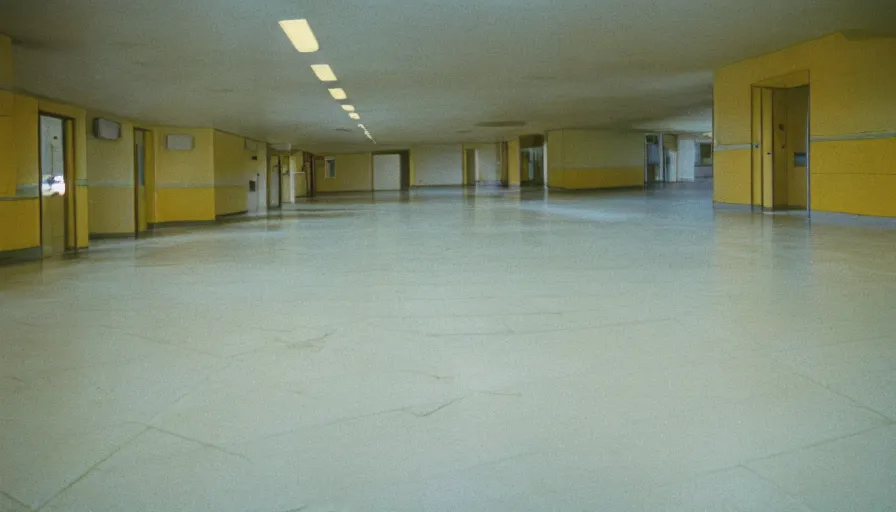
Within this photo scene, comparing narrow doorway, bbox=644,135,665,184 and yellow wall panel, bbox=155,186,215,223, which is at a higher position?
narrow doorway, bbox=644,135,665,184

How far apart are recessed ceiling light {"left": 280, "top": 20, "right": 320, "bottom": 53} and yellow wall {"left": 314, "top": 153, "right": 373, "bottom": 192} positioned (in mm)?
35787

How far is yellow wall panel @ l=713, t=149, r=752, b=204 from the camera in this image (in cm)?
1516

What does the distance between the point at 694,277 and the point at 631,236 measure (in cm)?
429

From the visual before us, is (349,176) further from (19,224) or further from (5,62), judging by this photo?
(5,62)

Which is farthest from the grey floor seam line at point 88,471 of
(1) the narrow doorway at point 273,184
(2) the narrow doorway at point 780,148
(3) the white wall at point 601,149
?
(3) the white wall at point 601,149

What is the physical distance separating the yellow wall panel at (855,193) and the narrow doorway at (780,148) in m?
2.12

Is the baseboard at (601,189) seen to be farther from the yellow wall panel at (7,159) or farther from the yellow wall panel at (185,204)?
the yellow wall panel at (7,159)

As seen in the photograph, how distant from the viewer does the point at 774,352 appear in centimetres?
357

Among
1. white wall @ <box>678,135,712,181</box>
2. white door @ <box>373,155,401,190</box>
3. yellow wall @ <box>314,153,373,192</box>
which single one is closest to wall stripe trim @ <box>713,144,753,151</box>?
white wall @ <box>678,135,712,181</box>

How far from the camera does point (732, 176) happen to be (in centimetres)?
1564

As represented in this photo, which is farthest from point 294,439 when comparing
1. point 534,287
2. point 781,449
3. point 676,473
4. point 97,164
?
point 97,164

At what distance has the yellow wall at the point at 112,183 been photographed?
13.4 metres

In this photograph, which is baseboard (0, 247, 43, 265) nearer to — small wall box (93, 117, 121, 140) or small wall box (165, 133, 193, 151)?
small wall box (93, 117, 121, 140)

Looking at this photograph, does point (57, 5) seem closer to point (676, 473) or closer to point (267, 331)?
point (267, 331)
